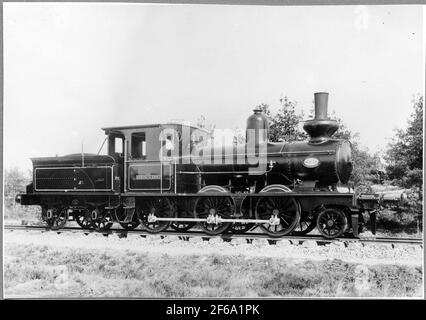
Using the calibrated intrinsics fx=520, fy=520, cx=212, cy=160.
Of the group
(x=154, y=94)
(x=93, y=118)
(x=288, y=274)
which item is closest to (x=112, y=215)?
(x=93, y=118)

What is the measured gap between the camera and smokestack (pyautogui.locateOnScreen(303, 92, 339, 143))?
10742 mm

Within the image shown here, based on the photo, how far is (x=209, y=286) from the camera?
995cm

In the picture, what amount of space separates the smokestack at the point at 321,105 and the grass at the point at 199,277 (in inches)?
118

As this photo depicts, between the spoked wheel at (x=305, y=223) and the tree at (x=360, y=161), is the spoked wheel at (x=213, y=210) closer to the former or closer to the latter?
the spoked wheel at (x=305, y=223)

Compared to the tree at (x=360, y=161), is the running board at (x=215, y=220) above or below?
below

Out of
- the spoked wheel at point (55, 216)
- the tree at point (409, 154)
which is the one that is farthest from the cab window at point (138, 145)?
the tree at point (409, 154)

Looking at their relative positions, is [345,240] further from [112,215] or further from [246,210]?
[112,215]

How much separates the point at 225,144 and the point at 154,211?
232cm

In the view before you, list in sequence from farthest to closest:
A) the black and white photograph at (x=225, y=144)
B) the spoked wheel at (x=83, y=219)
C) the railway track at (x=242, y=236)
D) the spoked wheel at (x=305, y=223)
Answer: the spoked wheel at (x=83, y=219), the spoked wheel at (x=305, y=223), the railway track at (x=242, y=236), the black and white photograph at (x=225, y=144)

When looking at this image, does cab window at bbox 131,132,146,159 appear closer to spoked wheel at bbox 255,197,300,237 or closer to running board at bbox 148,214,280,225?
running board at bbox 148,214,280,225

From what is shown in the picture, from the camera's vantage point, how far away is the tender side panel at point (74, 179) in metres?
12.8

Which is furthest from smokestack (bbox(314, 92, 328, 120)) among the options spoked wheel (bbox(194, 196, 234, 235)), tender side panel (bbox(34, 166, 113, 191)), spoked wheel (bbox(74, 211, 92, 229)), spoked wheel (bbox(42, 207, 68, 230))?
spoked wheel (bbox(42, 207, 68, 230))

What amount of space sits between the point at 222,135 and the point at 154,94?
1822 millimetres

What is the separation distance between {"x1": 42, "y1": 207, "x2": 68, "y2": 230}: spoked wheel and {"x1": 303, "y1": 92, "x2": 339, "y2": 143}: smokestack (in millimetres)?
6445
